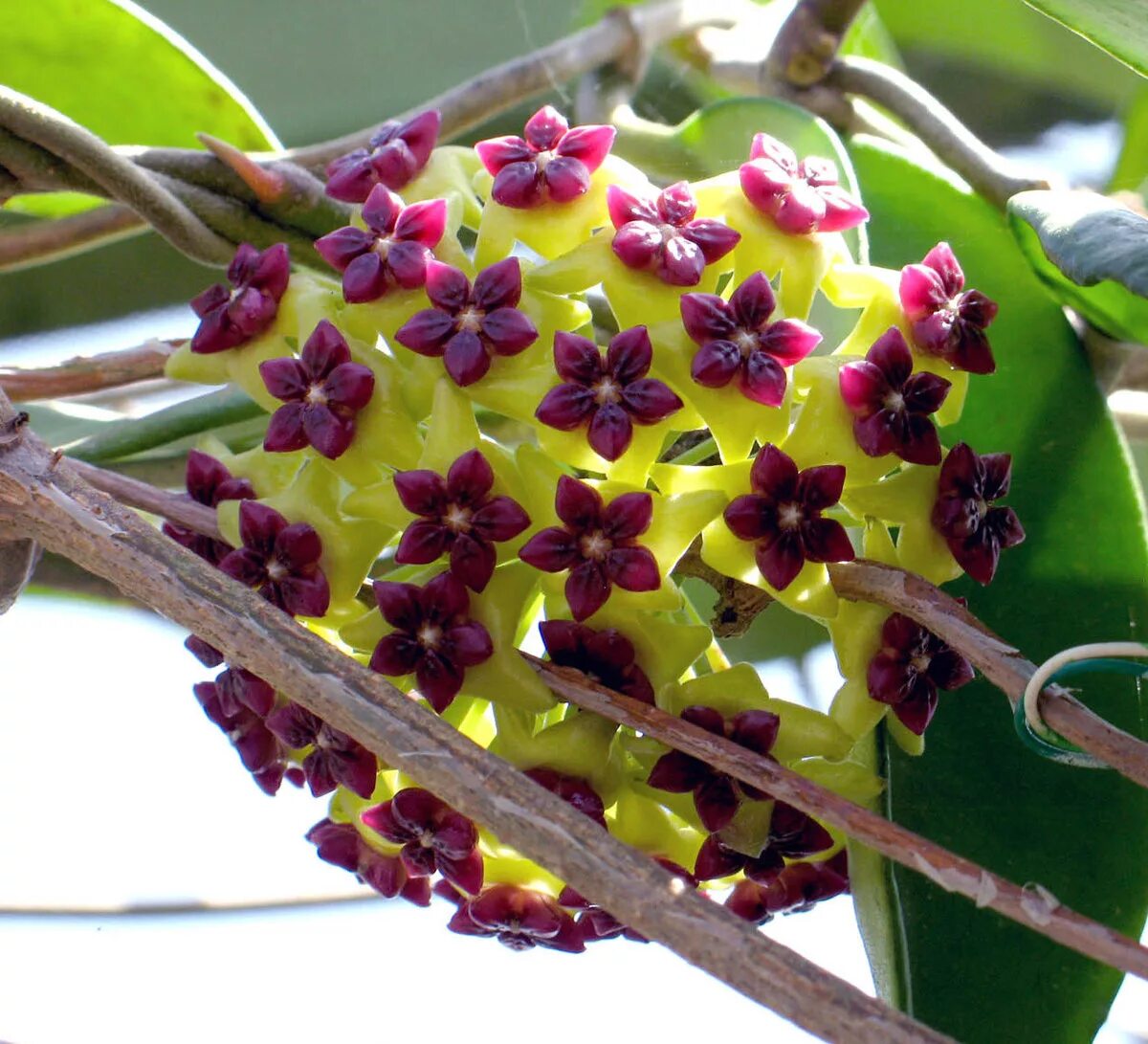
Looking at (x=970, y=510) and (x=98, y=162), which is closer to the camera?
(x=970, y=510)

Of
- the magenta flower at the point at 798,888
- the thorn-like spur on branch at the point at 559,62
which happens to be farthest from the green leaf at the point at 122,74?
the magenta flower at the point at 798,888

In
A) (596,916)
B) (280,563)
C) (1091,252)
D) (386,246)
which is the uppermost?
(1091,252)

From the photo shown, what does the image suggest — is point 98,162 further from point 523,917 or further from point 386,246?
point 523,917

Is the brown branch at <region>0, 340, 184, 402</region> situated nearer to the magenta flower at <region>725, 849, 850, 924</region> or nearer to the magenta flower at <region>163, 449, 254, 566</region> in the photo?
the magenta flower at <region>163, 449, 254, 566</region>

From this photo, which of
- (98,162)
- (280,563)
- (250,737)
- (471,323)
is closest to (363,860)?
(250,737)

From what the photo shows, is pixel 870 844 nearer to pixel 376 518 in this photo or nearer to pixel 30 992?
pixel 376 518

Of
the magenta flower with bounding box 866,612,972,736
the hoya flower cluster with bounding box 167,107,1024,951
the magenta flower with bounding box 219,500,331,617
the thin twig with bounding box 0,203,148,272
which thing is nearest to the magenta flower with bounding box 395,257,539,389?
the hoya flower cluster with bounding box 167,107,1024,951
